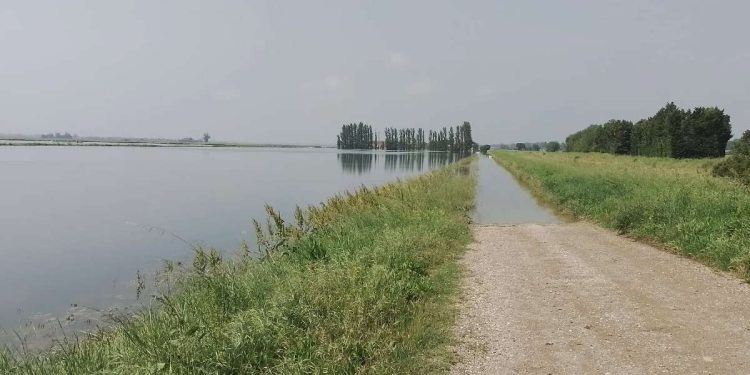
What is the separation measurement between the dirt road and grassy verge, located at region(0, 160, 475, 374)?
603mm

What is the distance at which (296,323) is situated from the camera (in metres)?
6.23

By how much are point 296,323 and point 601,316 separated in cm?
449

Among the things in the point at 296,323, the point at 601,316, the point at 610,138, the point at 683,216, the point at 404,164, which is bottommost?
the point at 404,164

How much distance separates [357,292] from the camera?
7211mm

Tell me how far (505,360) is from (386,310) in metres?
1.84

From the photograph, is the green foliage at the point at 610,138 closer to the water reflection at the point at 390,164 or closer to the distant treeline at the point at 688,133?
the distant treeline at the point at 688,133

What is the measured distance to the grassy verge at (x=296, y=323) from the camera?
5.30m

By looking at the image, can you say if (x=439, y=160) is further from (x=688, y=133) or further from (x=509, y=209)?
(x=509, y=209)

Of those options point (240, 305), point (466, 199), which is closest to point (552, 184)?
point (466, 199)

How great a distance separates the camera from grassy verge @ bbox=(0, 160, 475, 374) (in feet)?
17.4

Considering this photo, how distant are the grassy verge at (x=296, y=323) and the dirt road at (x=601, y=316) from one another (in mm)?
603

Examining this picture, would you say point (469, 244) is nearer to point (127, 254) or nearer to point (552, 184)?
point (127, 254)

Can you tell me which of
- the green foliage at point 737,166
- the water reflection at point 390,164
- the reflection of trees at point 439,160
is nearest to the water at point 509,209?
the green foliage at point 737,166

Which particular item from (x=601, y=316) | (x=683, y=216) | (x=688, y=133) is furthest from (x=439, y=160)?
(x=601, y=316)
